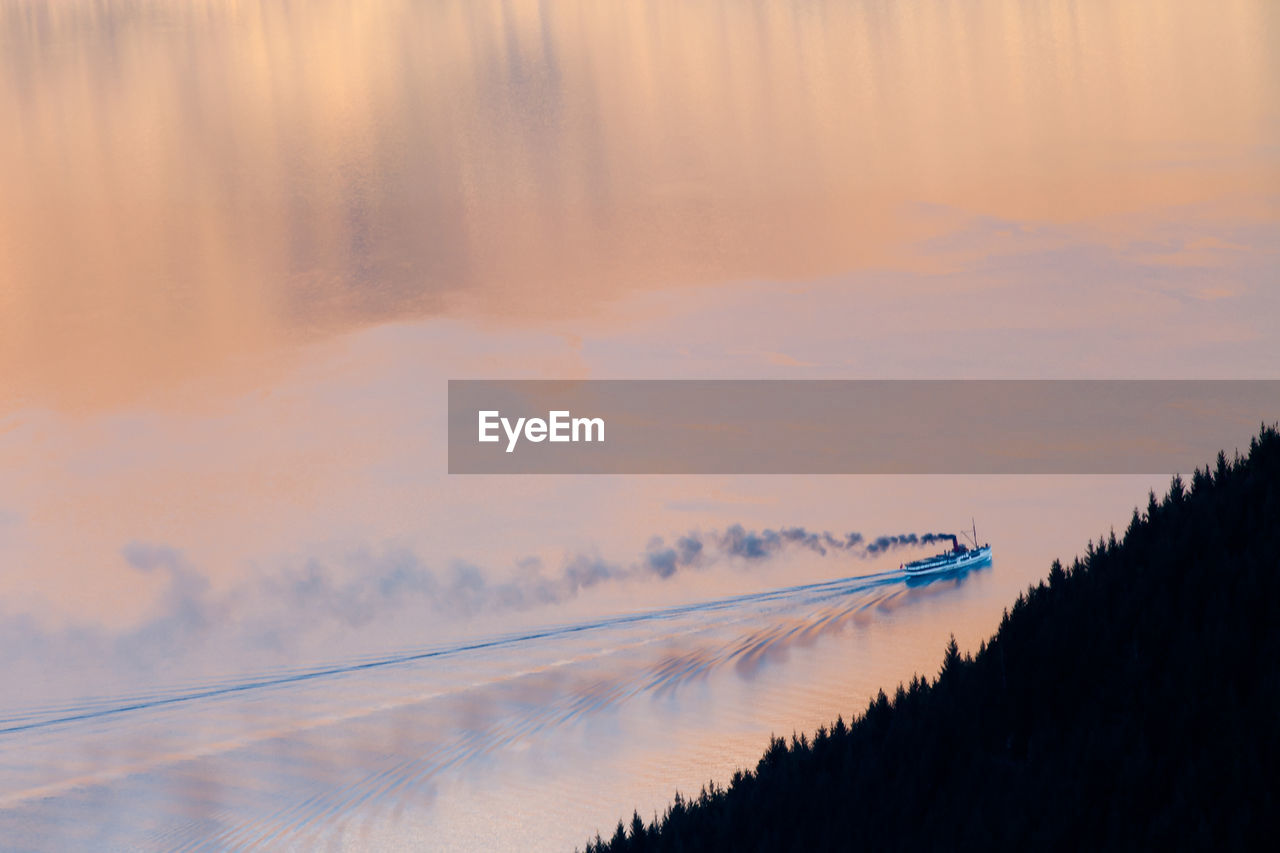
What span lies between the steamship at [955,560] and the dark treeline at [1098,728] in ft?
48.2

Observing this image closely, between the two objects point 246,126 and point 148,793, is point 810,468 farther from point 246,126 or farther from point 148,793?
point 246,126

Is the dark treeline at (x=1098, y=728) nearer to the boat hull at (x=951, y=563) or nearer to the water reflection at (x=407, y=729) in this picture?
the water reflection at (x=407, y=729)

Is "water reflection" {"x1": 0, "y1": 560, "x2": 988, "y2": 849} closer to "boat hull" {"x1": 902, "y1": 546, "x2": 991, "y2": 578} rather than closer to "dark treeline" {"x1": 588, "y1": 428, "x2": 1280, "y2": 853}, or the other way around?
"boat hull" {"x1": 902, "y1": 546, "x2": 991, "y2": 578}

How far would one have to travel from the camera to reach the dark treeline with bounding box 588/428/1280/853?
1306cm

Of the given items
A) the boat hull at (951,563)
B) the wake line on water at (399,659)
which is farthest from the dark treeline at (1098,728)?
the boat hull at (951,563)

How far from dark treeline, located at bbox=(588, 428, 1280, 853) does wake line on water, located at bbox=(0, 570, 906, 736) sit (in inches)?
504

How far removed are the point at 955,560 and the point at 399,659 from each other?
12315mm

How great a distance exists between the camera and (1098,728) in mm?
14039

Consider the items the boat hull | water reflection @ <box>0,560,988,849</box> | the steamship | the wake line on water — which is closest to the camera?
water reflection @ <box>0,560,988,849</box>

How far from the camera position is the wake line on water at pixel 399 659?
29.0 m

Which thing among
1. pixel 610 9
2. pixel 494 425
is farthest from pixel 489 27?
pixel 494 425

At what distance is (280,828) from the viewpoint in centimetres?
2630

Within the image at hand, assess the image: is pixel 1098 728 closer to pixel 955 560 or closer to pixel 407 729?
pixel 407 729

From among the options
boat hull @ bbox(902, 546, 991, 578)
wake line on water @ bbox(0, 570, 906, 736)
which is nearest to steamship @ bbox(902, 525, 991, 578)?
boat hull @ bbox(902, 546, 991, 578)
